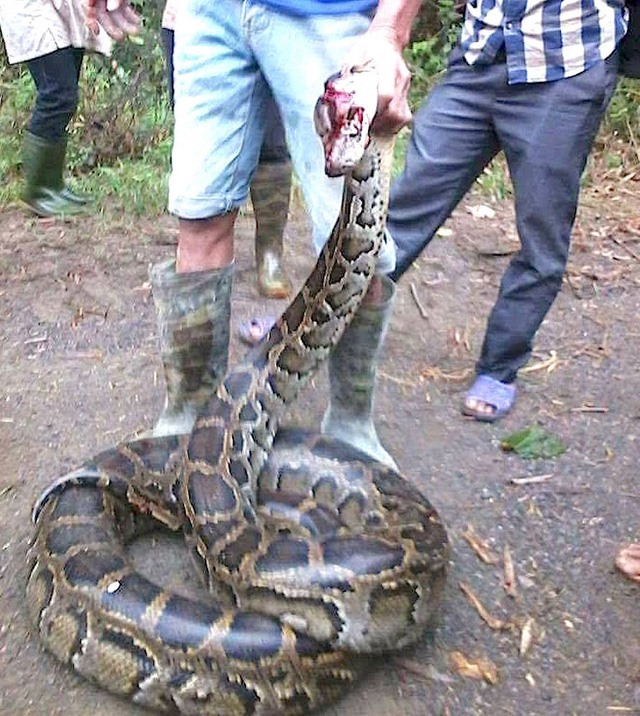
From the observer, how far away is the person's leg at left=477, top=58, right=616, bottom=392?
3701 mm

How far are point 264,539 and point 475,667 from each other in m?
0.70

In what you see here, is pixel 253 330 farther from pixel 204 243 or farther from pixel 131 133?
pixel 131 133

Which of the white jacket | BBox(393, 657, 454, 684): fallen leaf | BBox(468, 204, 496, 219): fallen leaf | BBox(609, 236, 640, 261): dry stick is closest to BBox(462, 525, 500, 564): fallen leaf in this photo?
BBox(393, 657, 454, 684): fallen leaf

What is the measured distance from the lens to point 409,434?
4070 mm

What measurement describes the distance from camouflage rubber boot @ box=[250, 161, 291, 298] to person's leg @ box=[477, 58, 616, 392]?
4.47ft

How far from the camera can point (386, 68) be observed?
271cm

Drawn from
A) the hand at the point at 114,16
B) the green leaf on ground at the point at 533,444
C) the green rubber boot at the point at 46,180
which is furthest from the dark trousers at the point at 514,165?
the green rubber boot at the point at 46,180

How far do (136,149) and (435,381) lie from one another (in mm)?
3519

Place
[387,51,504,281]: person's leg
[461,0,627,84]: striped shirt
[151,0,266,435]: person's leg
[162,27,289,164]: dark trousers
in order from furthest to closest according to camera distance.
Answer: [162,27,289,164]: dark trousers → [387,51,504,281]: person's leg → [461,0,627,84]: striped shirt → [151,0,266,435]: person's leg

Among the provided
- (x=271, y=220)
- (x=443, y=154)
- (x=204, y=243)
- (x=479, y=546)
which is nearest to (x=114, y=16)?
(x=204, y=243)

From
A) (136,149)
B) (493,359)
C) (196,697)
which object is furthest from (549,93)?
(136,149)

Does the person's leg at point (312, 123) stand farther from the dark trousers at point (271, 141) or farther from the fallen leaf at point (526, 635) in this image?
the dark trousers at point (271, 141)

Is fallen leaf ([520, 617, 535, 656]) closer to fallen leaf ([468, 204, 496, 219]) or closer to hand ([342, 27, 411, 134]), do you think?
hand ([342, 27, 411, 134])

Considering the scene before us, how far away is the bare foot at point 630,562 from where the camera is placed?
3.24m
